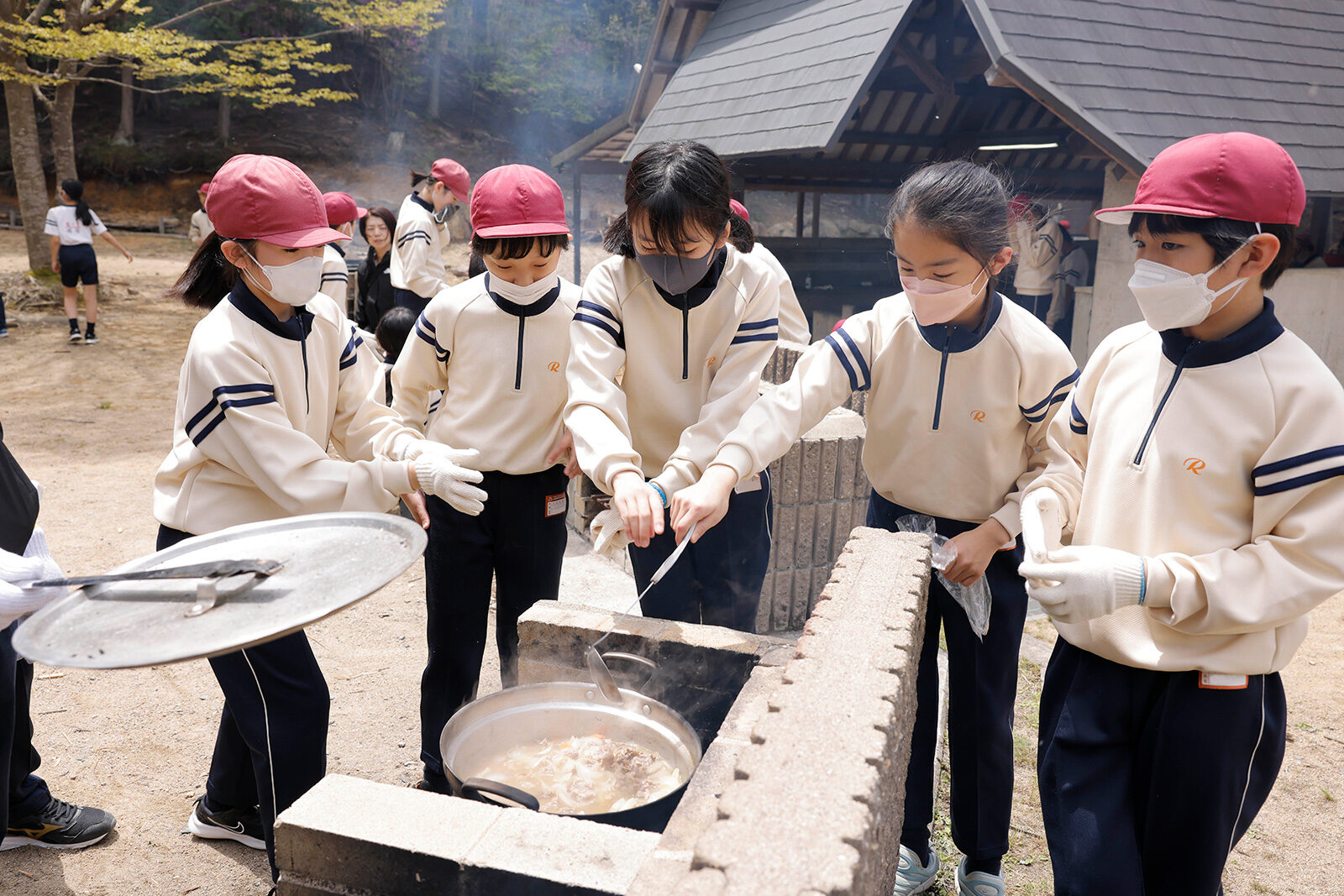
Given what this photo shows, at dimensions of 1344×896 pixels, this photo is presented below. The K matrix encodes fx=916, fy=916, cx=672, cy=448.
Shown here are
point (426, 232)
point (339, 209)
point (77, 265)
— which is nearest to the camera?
point (339, 209)

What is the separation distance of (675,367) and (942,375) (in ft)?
2.62

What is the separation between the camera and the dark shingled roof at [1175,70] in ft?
23.2

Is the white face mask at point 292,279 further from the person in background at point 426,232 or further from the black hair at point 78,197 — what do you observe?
the black hair at point 78,197

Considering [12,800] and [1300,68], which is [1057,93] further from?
[12,800]

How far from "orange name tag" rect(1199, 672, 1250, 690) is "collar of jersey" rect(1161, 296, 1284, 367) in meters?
0.65

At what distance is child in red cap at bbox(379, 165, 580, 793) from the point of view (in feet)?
9.84

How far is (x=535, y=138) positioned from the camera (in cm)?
3042

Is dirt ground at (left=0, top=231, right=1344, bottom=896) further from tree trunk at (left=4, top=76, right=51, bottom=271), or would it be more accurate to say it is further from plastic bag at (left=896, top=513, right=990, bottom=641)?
tree trunk at (left=4, top=76, right=51, bottom=271)

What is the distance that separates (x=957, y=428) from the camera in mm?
2484

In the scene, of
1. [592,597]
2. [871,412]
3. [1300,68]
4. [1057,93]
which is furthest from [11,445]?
[1300,68]

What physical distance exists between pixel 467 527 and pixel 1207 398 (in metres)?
2.20

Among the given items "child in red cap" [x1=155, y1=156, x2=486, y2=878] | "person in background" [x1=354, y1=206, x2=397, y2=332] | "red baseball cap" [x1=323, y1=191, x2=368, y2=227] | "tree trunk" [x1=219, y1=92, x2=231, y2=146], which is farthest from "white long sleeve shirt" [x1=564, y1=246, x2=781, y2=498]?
"tree trunk" [x1=219, y1=92, x2=231, y2=146]

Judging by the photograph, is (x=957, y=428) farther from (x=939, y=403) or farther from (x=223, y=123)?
(x=223, y=123)

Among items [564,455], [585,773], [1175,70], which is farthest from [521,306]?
[1175,70]
